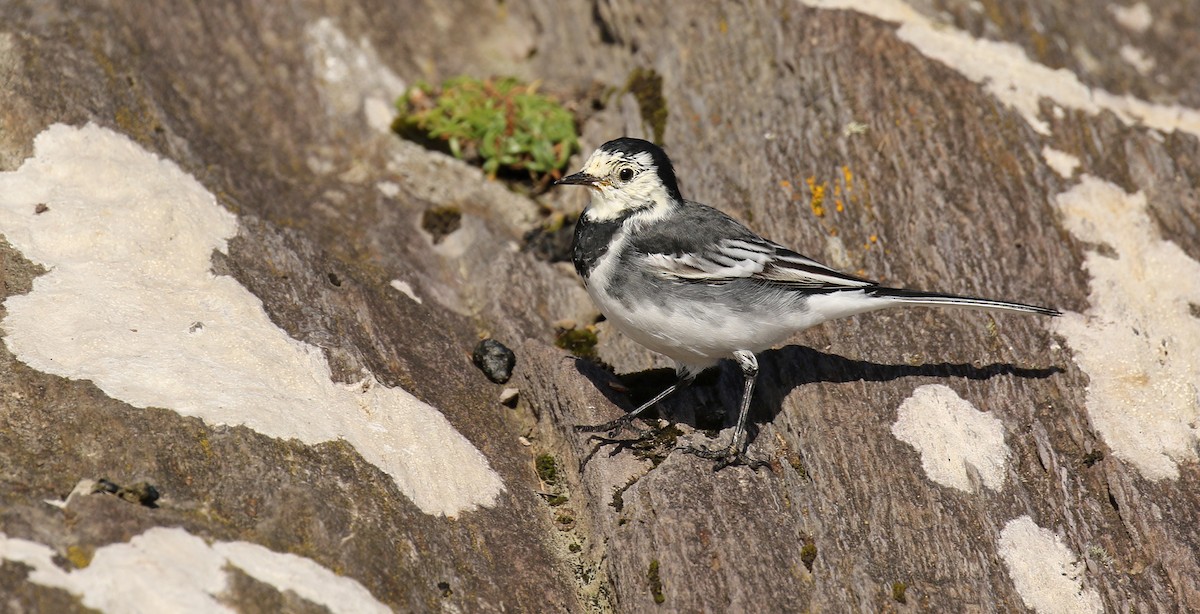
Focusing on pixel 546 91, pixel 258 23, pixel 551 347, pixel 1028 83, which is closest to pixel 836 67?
pixel 1028 83

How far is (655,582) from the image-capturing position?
5977 mm

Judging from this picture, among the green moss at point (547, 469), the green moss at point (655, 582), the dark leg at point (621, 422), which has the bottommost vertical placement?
the green moss at point (547, 469)

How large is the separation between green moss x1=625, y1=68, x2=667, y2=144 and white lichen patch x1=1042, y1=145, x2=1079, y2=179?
3431mm

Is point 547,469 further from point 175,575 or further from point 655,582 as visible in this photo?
point 175,575

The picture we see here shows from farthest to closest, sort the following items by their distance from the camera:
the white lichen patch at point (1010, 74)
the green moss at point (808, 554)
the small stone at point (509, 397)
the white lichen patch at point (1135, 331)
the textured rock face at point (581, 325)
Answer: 1. the white lichen patch at point (1010, 74)
2. the small stone at point (509, 397)
3. the white lichen patch at point (1135, 331)
4. the green moss at point (808, 554)
5. the textured rock face at point (581, 325)

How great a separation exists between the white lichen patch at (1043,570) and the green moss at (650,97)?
4.85m

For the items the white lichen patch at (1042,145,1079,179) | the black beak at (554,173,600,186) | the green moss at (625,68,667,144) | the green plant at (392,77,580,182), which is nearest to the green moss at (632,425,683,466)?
the black beak at (554,173,600,186)

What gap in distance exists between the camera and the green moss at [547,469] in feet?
23.0

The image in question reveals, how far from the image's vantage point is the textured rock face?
575 centimetres

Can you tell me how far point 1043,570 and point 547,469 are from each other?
10.7 feet

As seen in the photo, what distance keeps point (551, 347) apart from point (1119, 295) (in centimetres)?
451

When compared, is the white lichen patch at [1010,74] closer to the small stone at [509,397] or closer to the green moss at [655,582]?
the small stone at [509,397]

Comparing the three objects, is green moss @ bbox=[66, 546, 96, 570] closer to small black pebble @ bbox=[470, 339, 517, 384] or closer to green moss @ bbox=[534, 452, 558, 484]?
green moss @ bbox=[534, 452, 558, 484]

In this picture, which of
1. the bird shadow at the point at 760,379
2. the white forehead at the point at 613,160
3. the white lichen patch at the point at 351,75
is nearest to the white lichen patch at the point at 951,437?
the bird shadow at the point at 760,379
